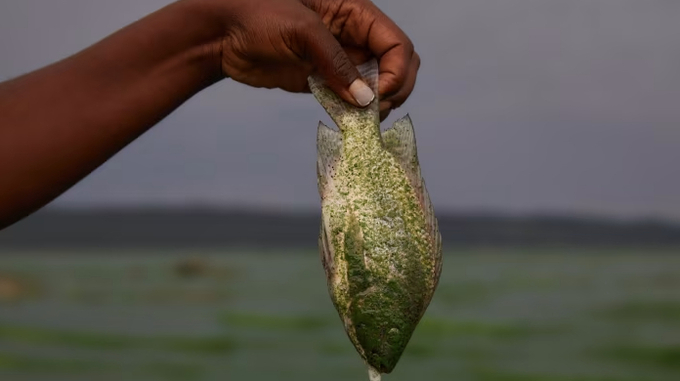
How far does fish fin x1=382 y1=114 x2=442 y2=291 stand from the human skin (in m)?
0.15

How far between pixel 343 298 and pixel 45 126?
103cm

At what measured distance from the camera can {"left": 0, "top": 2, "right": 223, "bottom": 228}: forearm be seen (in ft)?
9.25

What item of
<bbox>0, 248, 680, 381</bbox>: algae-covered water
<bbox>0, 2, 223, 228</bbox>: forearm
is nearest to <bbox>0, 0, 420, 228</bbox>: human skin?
<bbox>0, 2, 223, 228</bbox>: forearm

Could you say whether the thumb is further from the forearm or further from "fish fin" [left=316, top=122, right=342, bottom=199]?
the forearm

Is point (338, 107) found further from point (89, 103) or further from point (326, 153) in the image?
point (89, 103)

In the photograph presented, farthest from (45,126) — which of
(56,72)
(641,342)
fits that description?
(641,342)

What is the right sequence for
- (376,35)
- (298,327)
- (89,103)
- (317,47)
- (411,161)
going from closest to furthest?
1. (89,103)
2. (317,47)
3. (411,161)
4. (376,35)
5. (298,327)

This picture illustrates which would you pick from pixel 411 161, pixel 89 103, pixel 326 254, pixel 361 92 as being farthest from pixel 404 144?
pixel 89 103

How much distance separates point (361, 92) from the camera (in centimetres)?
310

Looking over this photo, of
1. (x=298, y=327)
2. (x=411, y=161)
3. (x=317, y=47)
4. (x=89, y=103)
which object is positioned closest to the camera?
(x=89, y=103)

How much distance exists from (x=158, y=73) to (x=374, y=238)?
87 cm

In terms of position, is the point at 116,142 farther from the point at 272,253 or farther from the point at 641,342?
the point at 272,253

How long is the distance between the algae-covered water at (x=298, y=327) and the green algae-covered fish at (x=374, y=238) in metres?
9.80

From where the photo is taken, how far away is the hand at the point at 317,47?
3.04 meters
